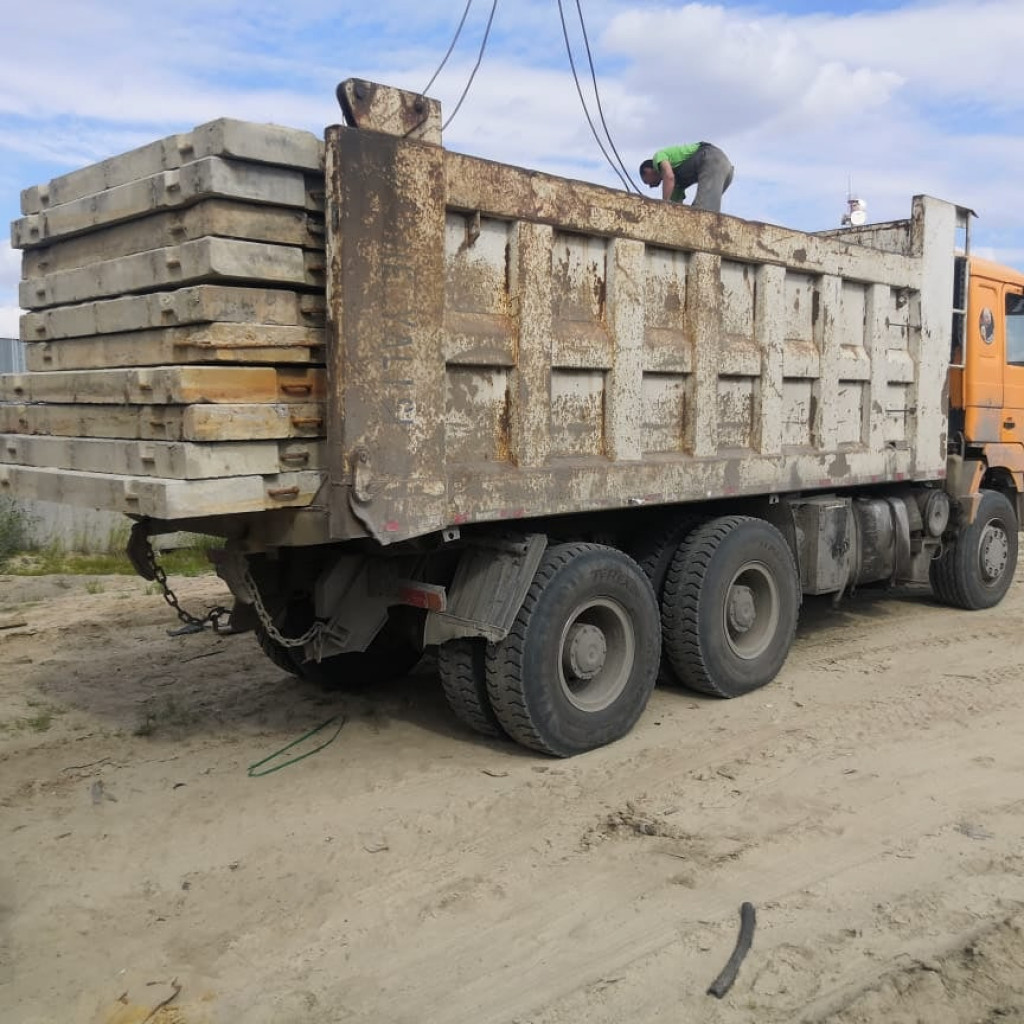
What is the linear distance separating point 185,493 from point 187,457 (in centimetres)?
13

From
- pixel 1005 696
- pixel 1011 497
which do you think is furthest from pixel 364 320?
pixel 1011 497

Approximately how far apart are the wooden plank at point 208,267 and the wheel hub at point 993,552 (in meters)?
6.27

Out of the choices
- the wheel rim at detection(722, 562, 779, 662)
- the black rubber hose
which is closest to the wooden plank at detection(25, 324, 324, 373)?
the black rubber hose

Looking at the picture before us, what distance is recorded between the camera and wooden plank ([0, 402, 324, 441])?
3.94m

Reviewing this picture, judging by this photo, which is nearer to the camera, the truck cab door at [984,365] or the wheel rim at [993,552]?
the truck cab door at [984,365]

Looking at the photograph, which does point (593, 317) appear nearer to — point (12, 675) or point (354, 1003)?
point (354, 1003)

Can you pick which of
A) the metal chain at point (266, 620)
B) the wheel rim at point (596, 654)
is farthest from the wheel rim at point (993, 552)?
the metal chain at point (266, 620)

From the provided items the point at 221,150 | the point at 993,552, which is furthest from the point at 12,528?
the point at 993,552

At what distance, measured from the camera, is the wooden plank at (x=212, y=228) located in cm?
394

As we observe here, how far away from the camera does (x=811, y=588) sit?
6.74m

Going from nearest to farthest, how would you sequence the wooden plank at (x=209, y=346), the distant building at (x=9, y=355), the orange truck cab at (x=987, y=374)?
the wooden plank at (x=209, y=346) → the orange truck cab at (x=987, y=374) → the distant building at (x=9, y=355)

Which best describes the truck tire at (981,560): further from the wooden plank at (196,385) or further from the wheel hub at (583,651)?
the wooden plank at (196,385)

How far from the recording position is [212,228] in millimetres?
3916

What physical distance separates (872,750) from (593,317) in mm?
2516
